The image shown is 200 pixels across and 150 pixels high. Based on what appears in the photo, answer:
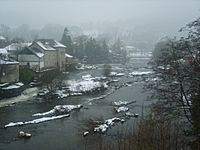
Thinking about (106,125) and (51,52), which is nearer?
(106,125)

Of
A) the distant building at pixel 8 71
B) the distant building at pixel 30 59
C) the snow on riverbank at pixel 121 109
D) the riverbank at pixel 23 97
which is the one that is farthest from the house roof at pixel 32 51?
the snow on riverbank at pixel 121 109

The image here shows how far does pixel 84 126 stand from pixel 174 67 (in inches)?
312

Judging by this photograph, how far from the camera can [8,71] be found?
2202 cm

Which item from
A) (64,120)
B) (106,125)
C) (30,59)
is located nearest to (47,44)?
(30,59)

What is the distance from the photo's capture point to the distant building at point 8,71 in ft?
71.1

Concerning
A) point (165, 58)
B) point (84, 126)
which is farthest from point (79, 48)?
point (165, 58)

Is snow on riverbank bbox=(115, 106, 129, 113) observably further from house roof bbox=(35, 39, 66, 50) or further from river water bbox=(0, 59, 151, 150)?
house roof bbox=(35, 39, 66, 50)

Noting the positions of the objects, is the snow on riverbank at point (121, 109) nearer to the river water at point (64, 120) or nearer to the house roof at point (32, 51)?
the river water at point (64, 120)

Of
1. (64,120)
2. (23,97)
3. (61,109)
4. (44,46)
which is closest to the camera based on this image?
(64,120)

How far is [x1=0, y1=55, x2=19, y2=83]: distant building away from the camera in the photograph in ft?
71.1

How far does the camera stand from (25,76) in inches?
936

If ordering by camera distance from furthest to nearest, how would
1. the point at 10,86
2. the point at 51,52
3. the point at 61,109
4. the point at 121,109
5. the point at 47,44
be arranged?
the point at 47,44, the point at 51,52, the point at 10,86, the point at 121,109, the point at 61,109

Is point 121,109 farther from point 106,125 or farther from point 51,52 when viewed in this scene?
point 51,52

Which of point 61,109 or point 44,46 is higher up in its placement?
point 44,46
